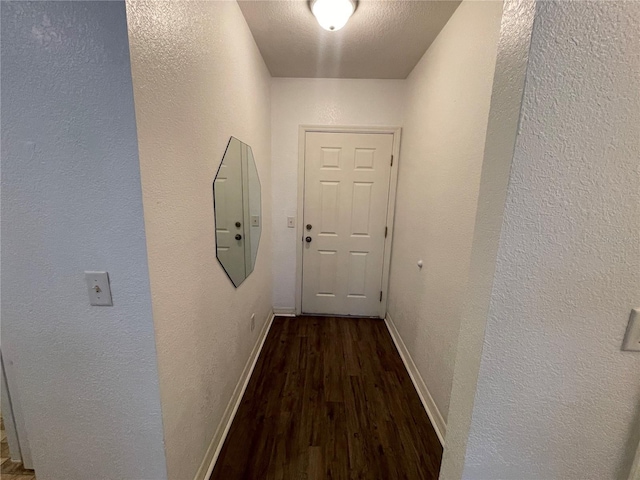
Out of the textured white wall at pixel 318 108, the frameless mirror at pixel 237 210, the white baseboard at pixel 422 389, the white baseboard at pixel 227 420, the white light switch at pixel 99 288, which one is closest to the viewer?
the white light switch at pixel 99 288

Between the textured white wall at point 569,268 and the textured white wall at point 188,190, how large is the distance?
37.9 inches

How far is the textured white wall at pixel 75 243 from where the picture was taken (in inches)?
26.5

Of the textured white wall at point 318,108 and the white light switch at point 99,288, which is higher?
the textured white wall at point 318,108

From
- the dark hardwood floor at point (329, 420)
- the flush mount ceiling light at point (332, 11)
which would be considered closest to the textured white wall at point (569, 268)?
the dark hardwood floor at point (329, 420)

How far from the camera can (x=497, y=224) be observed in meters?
0.59

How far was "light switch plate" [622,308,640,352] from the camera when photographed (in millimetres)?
605

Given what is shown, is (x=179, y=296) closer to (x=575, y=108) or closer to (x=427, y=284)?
(x=575, y=108)

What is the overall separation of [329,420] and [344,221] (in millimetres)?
1725

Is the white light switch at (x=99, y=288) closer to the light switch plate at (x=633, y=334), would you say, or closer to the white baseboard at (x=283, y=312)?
the light switch plate at (x=633, y=334)

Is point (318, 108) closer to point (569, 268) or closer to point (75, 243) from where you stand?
point (75, 243)

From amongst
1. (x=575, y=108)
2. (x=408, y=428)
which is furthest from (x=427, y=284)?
(x=575, y=108)

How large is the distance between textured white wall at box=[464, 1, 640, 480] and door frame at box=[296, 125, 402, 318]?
2.05 metres

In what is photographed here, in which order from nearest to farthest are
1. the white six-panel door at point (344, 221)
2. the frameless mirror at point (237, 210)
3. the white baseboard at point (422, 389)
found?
the frameless mirror at point (237, 210) < the white baseboard at point (422, 389) < the white six-panel door at point (344, 221)

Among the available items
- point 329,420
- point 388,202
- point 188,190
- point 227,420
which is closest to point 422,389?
point 329,420
